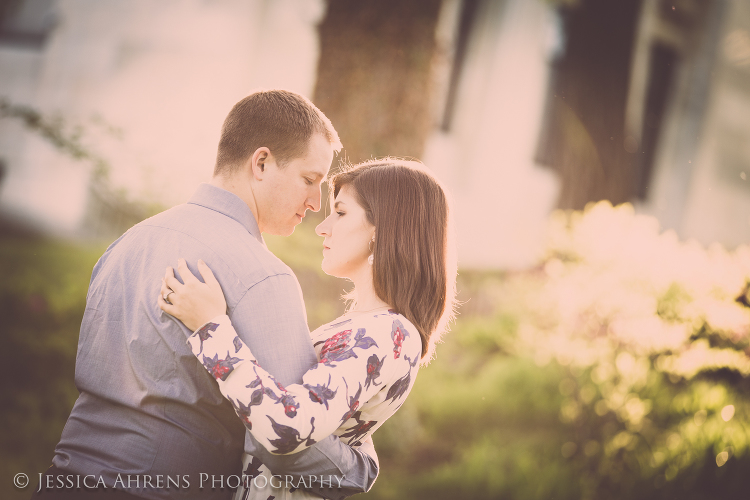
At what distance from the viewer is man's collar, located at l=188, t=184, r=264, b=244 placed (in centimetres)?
161

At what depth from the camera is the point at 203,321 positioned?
53.5 inches

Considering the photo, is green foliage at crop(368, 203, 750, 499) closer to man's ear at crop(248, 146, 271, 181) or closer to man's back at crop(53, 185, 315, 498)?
man's back at crop(53, 185, 315, 498)

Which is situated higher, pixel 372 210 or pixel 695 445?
pixel 372 210

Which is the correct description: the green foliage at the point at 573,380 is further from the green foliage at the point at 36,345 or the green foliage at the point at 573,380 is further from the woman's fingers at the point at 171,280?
the woman's fingers at the point at 171,280

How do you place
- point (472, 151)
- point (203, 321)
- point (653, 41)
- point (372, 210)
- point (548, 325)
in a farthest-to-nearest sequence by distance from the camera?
point (653, 41)
point (472, 151)
point (548, 325)
point (372, 210)
point (203, 321)

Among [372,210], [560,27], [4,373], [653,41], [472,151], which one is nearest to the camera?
[372,210]

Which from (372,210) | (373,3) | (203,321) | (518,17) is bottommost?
(203,321)

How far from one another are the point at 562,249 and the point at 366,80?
2.49 m

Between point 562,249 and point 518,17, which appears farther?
point 518,17

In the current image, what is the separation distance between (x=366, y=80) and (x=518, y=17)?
3243 millimetres

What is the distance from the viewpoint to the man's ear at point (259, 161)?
5.49 ft

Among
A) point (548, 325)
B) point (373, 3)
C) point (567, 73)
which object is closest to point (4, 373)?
point (373, 3)

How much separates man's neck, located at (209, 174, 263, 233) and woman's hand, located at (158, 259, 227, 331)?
35 centimetres

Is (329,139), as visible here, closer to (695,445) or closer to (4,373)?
(4,373)
